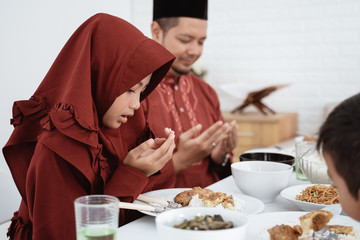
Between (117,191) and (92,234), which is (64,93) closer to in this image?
(117,191)

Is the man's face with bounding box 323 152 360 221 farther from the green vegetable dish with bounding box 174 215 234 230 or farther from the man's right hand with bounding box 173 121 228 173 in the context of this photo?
the man's right hand with bounding box 173 121 228 173

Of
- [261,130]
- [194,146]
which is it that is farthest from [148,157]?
[261,130]

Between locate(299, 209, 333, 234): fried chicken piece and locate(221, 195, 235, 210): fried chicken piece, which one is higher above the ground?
locate(299, 209, 333, 234): fried chicken piece

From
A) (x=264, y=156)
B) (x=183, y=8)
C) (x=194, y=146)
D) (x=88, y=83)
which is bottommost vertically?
(x=194, y=146)

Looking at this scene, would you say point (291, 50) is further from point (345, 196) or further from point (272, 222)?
point (345, 196)

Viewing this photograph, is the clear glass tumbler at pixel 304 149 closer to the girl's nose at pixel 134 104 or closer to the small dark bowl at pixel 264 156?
the small dark bowl at pixel 264 156

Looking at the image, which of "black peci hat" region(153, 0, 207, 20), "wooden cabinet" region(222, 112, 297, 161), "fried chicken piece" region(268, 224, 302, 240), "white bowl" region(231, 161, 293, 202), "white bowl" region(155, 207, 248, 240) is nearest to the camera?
"white bowl" region(155, 207, 248, 240)

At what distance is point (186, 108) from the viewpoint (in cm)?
244

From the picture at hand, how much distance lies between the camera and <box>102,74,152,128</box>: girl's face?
4.42ft

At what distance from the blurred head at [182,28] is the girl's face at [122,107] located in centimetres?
99

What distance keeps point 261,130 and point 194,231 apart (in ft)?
9.51

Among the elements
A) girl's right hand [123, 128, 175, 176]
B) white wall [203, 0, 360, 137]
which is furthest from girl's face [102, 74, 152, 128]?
white wall [203, 0, 360, 137]

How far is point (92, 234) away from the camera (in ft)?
2.67

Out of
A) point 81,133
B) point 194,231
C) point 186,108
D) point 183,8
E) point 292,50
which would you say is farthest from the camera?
point 292,50
